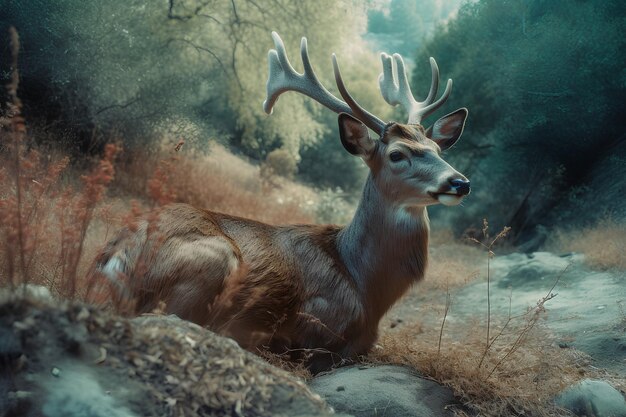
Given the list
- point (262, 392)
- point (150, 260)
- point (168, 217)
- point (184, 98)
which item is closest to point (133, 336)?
point (262, 392)

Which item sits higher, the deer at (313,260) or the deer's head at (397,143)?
the deer's head at (397,143)

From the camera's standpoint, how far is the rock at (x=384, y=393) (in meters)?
3.54

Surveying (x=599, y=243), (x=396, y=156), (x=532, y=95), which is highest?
(x=532, y=95)

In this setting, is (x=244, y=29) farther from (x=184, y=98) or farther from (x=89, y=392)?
(x=89, y=392)

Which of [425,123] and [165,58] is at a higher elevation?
[425,123]

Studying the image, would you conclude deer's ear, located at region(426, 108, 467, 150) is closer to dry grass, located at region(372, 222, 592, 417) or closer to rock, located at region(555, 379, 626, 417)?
dry grass, located at region(372, 222, 592, 417)

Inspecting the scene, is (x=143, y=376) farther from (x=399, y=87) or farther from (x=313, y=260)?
(x=399, y=87)

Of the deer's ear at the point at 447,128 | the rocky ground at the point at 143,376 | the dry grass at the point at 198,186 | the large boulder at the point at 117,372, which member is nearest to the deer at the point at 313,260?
the deer's ear at the point at 447,128

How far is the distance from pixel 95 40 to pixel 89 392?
8.22m

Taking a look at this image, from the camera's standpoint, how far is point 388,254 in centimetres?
465

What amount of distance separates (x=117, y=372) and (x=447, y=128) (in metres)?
3.64

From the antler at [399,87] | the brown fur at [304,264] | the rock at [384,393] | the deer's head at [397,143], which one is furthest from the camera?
the antler at [399,87]

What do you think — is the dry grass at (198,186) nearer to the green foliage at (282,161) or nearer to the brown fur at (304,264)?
the brown fur at (304,264)

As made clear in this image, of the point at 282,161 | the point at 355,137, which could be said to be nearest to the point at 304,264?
the point at 355,137
